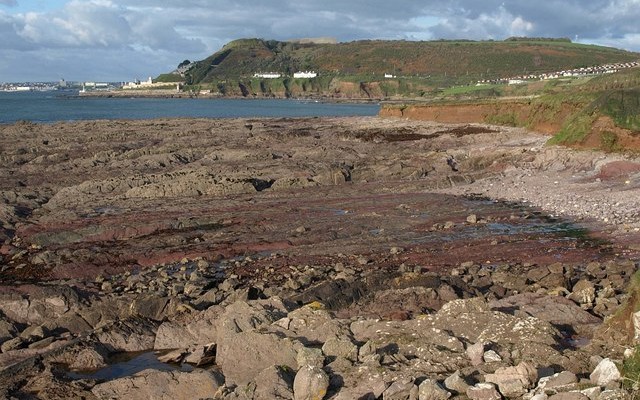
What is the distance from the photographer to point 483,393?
379 inches

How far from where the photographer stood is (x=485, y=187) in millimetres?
32844

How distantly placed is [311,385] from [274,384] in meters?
0.67

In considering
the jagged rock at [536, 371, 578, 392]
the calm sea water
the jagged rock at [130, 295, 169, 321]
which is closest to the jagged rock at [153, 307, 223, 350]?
the jagged rock at [130, 295, 169, 321]

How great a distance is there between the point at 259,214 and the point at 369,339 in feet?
51.3

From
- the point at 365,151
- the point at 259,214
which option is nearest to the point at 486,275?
the point at 259,214

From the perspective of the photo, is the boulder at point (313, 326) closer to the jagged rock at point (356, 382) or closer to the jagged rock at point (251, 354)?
the jagged rock at point (251, 354)

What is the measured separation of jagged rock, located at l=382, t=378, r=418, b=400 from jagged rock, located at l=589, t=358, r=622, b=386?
2537 mm

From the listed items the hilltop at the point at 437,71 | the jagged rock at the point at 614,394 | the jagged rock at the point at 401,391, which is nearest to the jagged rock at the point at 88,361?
the jagged rock at the point at 401,391

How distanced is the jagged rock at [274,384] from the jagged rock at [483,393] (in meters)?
2.77

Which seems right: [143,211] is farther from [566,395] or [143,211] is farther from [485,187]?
[566,395]

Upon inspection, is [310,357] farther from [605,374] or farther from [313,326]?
[605,374]

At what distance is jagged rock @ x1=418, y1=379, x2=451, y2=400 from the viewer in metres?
9.62

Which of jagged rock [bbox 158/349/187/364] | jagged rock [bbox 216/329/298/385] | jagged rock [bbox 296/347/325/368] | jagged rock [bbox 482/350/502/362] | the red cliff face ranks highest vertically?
the red cliff face

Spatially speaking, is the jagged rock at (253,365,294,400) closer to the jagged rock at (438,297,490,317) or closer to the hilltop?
the jagged rock at (438,297,490,317)
